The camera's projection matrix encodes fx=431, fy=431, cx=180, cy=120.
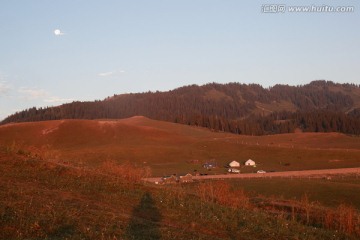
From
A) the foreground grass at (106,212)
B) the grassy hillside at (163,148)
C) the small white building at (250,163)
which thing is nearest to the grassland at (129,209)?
the foreground grass at (106,212)

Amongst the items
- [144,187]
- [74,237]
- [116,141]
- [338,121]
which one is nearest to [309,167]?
[116,141]

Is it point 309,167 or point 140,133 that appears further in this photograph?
point 140,133

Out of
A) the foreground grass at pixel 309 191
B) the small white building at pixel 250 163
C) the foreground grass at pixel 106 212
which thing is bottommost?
the foreground grass at pixel 309 191

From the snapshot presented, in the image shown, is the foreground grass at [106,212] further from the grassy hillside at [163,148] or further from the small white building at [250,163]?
the small white building at [250,163]

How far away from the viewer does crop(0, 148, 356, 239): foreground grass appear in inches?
390

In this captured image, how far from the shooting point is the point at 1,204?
35.8 feet

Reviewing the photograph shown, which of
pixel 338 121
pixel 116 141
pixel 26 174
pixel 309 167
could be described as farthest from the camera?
pixel 338 121

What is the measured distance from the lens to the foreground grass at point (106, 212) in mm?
9914

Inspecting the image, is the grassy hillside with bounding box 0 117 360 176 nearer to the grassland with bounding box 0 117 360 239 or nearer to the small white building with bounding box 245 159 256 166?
the small white building with bounding box 245 159 256 166

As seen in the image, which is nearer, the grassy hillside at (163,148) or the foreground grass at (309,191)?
the foreground grass at (309,191)

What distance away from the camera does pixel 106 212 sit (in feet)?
39.8

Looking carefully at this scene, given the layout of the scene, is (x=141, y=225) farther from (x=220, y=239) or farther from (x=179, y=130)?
(x=179, y=130)

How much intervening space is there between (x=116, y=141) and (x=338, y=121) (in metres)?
113

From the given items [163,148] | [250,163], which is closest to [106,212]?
[250,163]
